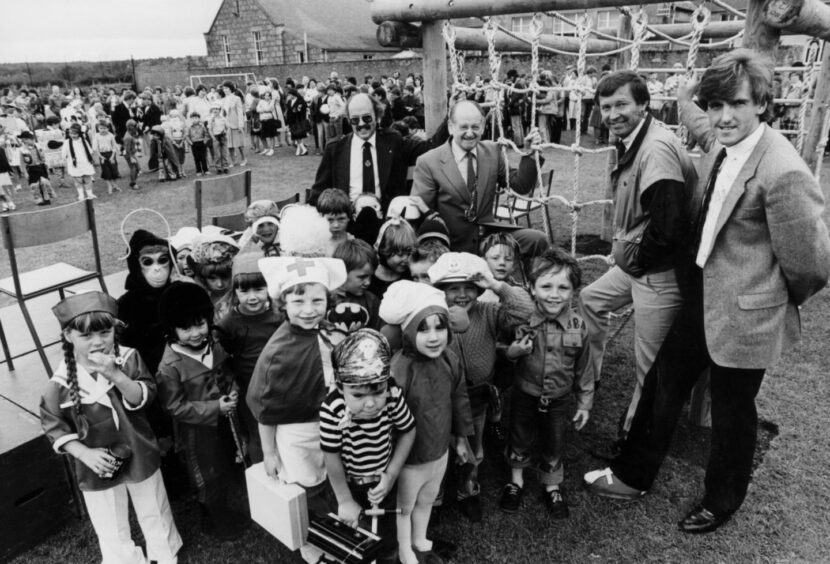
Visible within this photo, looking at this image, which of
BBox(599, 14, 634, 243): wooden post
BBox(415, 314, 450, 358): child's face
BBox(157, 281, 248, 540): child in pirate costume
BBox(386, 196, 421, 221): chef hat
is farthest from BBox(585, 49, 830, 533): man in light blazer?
BBox(599, 14, 634, 243): wooden post

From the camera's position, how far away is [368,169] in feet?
13.2

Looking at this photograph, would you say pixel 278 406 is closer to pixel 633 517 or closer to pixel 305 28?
pixel 633 517

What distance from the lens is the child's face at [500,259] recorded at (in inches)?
123

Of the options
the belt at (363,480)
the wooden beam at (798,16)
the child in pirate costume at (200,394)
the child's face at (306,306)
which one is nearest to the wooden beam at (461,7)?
the wooden beam at (798,16)

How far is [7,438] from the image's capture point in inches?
105

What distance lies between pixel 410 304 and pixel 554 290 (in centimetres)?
83

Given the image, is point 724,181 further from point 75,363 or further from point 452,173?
point 75,363

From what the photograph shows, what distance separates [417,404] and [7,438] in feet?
6.47

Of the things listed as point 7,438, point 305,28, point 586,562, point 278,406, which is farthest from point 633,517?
point 305,28

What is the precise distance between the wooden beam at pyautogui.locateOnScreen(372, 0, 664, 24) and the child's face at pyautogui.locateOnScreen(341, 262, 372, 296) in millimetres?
2010

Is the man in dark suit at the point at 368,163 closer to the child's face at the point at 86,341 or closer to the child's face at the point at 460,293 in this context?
the child's face at the point at 460,293

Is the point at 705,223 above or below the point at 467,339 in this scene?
above

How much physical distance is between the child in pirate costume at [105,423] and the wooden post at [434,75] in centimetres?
279

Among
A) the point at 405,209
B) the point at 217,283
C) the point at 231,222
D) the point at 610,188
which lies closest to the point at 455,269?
the point at 405,209
